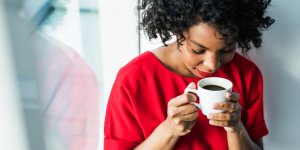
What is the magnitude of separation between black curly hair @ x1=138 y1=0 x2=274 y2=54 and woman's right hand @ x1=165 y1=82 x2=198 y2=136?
6.0 inches

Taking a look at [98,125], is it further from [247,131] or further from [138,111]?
[247,131]

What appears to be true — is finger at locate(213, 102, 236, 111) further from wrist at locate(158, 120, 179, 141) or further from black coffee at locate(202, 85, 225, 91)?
wrist at locate(158, 120, 179, 141)

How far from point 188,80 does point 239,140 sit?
0.21 metres

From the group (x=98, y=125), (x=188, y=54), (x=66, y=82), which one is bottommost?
(x=98, y=125)

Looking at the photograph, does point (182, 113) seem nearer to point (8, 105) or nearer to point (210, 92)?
point (210, 92)

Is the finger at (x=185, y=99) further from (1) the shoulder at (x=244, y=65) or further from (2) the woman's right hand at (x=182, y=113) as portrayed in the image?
(1) the shoulder at (x=244, y=65)

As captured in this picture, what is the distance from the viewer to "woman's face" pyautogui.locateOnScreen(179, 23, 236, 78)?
2.94ft

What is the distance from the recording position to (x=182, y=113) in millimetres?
945

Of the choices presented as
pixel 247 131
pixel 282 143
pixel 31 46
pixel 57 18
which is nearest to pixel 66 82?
pixel 57 18

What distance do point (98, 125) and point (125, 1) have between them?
20.6 inches

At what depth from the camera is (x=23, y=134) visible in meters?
0.86

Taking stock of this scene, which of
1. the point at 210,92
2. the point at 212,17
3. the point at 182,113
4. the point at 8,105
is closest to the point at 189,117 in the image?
the point at 182,113

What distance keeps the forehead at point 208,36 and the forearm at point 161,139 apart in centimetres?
25

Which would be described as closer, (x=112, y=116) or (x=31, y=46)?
(x=31, y=46)
